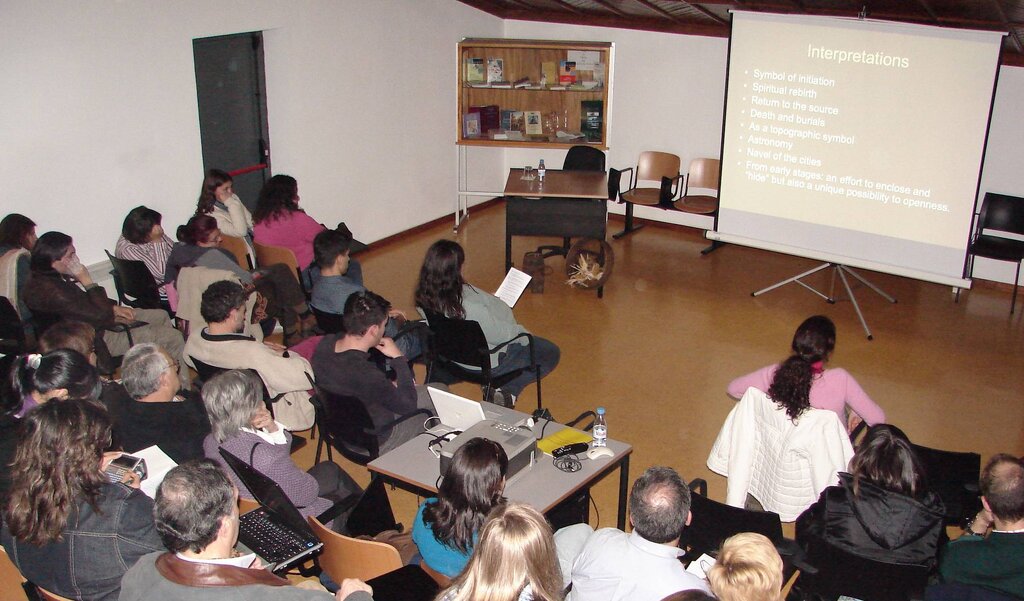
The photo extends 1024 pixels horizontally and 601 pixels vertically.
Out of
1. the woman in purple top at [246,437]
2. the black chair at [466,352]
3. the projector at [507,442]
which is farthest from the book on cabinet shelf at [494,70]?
the woman in purple top at [246,437]

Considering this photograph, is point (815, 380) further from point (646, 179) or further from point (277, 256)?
point (646, 179)

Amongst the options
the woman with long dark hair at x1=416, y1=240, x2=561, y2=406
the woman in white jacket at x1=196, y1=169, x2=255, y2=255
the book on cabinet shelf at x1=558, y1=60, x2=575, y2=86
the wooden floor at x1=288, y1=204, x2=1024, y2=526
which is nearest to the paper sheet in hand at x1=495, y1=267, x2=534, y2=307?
the woman with long dark hair at x1=416, y1=240, x2=561, y2=406

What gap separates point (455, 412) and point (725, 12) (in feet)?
18.5

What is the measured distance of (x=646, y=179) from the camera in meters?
9.31

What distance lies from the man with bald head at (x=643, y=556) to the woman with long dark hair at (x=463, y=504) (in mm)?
354

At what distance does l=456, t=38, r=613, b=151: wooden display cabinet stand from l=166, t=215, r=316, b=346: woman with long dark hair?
372 cm

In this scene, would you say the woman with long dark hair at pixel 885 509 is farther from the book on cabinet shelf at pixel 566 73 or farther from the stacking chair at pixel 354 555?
the book on cabinet shelf at pixel 566 73

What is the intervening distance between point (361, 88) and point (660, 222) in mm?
3555

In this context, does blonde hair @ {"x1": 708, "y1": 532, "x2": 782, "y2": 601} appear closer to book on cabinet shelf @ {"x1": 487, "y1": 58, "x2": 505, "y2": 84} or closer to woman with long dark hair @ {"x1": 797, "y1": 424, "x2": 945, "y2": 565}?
woman with long dark hair @ {"x1": 797, "y1": 424, "x2": 945, "y2": 565}

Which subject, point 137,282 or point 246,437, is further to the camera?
point 137,282

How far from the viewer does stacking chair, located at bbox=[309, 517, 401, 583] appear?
2867 mm

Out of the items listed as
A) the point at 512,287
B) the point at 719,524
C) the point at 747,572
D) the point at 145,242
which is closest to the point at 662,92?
the point at 512,287

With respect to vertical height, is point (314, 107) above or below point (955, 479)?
above

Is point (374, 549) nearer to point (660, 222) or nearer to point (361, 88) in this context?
point (361, 88)
